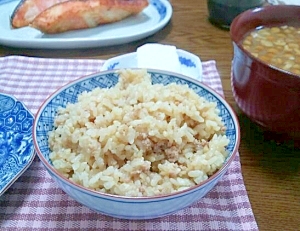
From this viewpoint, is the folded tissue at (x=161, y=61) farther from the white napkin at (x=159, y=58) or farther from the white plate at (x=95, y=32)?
the white plate at (x=95, y=32)

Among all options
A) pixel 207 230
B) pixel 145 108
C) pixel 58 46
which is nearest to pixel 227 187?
pixel 207 230

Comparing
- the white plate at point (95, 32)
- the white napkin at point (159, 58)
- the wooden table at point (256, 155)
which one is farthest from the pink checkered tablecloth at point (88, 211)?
the white plate at point (95, 32)

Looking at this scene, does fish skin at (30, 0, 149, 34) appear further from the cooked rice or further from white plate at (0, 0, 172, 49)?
the cooked rice

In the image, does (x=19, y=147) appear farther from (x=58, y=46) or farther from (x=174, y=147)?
(x=58, y=46)

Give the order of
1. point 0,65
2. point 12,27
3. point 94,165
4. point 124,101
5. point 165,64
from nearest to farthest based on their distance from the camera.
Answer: point 94,165 → point 124,101 → point 165,64 → point 0,65 → point 12,27

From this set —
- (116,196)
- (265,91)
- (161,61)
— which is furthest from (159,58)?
(116,196)
